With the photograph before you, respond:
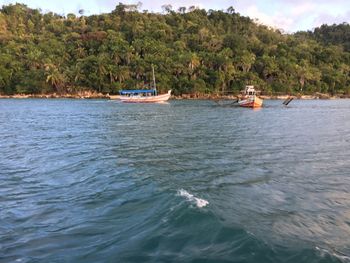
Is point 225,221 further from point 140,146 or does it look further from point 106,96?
point 106,96

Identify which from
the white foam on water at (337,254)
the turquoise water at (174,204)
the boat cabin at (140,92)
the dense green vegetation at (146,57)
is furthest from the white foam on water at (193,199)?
the dense green vegetation at (146,57)

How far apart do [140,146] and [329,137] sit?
15.1 metres

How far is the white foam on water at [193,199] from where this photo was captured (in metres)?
12.0

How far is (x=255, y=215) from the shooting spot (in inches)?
453

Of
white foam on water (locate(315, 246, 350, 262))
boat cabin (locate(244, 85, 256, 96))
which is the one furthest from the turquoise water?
boat cabin (locate(244, 85, 256, 96))

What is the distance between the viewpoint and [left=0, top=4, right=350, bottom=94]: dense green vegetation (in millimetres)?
129500

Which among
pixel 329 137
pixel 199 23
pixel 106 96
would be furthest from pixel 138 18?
pixel 329 137

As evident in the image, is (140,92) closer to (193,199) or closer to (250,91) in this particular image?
(250,91)

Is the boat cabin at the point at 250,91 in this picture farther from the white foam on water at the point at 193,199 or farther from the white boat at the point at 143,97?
the white foam on water at the point at 193,199

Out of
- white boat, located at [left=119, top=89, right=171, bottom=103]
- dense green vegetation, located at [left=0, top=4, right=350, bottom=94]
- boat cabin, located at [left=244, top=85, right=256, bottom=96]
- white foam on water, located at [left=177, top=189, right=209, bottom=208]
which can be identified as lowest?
white boat, located at [left=119, top=89, right=171, bottom=103]

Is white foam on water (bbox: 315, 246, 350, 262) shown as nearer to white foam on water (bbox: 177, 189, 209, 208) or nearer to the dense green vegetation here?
white foam on water (bbox: 177, 189, 209, 208)

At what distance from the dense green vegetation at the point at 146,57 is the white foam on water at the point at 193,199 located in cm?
11479

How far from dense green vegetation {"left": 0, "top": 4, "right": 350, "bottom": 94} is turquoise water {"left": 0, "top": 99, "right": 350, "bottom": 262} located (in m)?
107

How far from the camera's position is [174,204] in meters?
12.1
